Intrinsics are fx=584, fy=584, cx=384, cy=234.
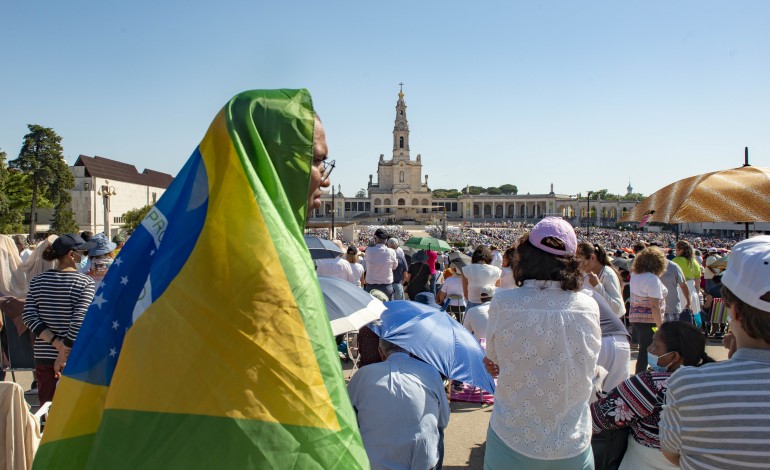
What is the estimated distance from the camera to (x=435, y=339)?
3.87 metres

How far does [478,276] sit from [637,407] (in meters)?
4.38

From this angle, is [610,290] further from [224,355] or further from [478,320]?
[224,355]

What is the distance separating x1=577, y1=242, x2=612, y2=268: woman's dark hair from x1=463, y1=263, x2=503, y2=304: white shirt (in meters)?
1.38

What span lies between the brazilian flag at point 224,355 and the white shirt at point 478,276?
5990mm

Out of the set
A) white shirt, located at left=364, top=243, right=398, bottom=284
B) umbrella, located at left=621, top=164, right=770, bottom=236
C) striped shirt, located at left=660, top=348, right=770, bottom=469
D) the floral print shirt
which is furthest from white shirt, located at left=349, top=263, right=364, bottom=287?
striped shirt, located at left=660, top=348, right=770, bottom=469

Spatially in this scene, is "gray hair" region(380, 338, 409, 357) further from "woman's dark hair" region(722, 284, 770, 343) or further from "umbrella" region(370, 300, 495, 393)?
"woman's dark hair" region(722, 284, 770, 343)

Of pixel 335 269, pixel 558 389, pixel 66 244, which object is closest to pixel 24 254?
pixel 335 269

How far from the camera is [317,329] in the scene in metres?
1.17

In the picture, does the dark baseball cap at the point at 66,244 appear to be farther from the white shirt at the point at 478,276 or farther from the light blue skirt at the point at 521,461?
the white shirt at the point at 478,276

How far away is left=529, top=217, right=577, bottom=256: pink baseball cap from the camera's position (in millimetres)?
2531

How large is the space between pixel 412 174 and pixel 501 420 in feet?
365

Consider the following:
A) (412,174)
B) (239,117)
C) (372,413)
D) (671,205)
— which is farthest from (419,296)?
(412,174)

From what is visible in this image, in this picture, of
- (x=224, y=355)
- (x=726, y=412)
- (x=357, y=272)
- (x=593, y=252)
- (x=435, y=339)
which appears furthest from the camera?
(x=357, y=272)

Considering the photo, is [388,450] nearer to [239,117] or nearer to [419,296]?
[239,117]
